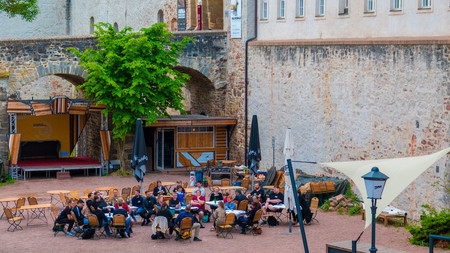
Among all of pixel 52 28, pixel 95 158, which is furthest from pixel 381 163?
pixel 52 28

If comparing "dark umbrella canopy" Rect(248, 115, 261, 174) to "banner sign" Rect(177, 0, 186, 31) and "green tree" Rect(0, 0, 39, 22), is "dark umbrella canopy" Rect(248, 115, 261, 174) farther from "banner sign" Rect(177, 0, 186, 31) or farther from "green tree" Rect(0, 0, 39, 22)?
"green tree" Rect(0, 0, 39, 22)

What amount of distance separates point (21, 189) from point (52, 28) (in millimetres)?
29634

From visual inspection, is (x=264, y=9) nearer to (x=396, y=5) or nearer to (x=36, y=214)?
(x=396, y=5)

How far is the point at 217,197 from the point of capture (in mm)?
21172

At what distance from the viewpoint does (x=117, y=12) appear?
4706 centimetres

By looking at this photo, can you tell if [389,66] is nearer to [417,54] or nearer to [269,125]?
[417,54]

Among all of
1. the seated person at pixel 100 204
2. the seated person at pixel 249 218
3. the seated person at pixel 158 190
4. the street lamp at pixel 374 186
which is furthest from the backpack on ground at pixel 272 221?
the street lamp at pixel 374 186

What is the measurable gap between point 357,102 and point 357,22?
239cm

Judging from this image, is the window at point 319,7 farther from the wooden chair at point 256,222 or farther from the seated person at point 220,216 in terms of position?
the seated person at point 220,216

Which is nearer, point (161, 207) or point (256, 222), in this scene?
point (161, 207)

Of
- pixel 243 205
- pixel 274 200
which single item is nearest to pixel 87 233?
pixel 243 205

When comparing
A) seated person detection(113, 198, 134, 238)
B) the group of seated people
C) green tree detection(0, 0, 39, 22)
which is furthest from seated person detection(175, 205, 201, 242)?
green tree detection(0, 0, 39, 22)

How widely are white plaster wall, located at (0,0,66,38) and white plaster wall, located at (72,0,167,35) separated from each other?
0.98 meters

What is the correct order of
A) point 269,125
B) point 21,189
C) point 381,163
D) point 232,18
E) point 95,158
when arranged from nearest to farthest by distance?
point 381,163, point 21,189, point 269,125, point 232,18, point 95,158
